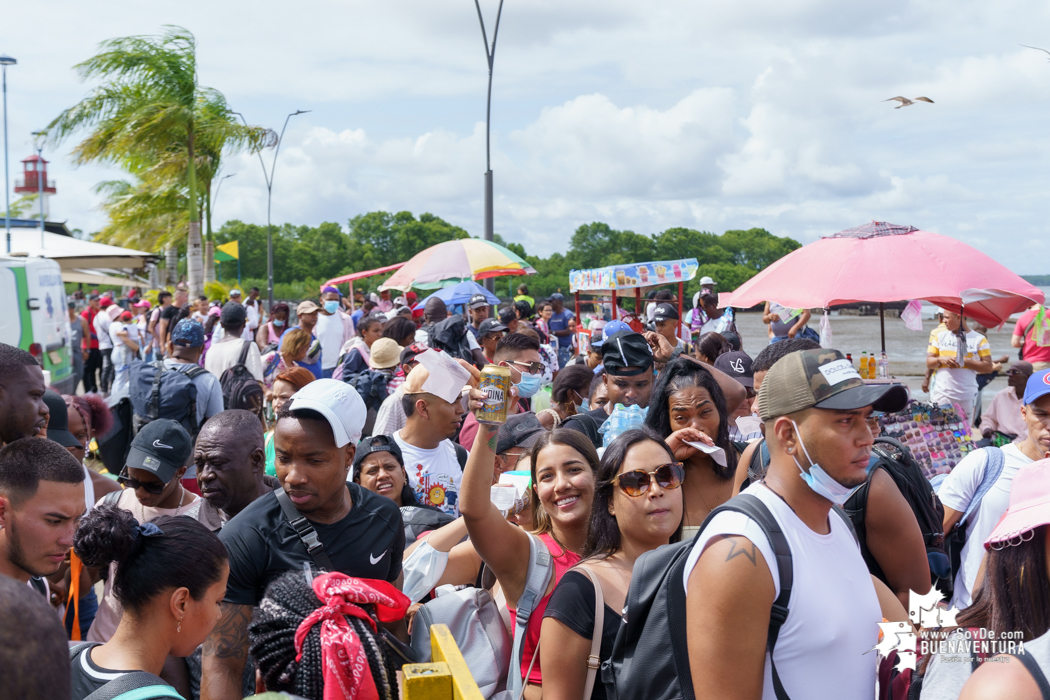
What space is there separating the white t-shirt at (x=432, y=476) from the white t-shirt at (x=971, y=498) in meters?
2.57

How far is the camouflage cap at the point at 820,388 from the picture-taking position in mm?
2148

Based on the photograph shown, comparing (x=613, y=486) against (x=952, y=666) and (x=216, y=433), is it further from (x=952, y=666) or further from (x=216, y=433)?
(x=216, y=433)

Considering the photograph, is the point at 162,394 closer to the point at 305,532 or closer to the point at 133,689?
the point at 305,532

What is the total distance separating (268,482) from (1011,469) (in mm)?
3705

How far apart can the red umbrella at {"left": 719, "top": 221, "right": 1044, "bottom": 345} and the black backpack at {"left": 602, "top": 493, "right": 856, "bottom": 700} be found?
4126 mm

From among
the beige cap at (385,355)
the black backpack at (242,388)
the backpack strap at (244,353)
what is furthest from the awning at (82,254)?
the beige cap at (385,355)

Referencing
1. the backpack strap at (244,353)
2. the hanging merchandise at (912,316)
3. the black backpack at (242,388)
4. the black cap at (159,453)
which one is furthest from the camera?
the hanging merchandise at (912,316)

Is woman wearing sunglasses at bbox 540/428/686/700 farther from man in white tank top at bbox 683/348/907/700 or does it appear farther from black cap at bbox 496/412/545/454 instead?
black cap at bbox 496/412/545/454

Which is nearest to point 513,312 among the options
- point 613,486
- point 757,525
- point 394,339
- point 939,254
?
point 394,339

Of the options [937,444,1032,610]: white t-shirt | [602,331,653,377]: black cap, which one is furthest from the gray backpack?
[937,444,1032,610]: white t-shirt

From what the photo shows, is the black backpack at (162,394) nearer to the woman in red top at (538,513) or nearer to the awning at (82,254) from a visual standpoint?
the woman in red top at (538,513)

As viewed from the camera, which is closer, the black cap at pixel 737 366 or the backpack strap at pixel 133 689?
the backpack strap at pixel 133 689

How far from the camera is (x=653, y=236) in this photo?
87.1 m

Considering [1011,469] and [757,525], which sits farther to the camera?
[1011,469]
